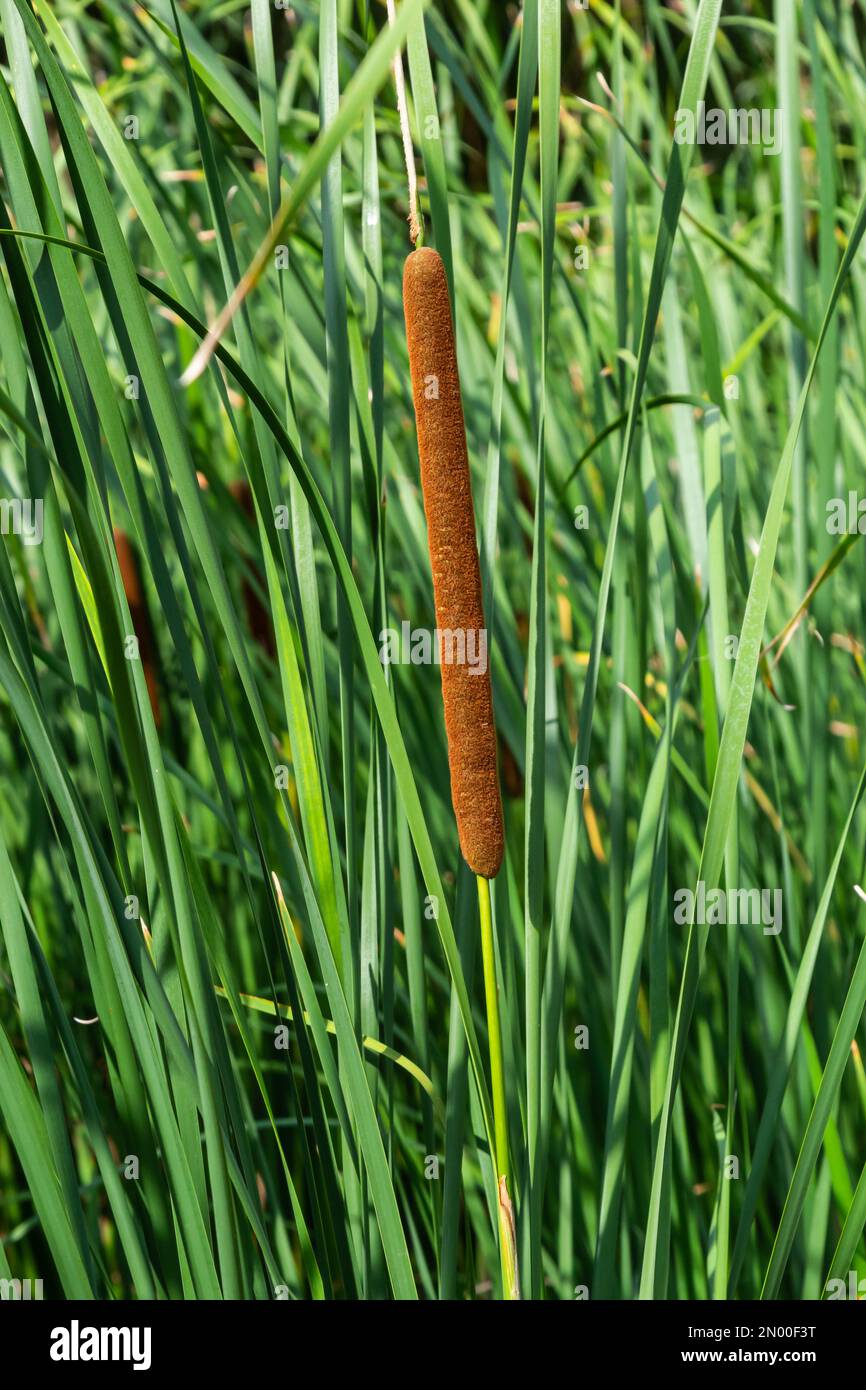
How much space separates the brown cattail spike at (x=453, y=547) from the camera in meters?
0.37

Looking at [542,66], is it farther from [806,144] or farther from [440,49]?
[806,144]

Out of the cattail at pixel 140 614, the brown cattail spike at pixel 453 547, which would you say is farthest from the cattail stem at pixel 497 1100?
the cattail at pixel 140 614

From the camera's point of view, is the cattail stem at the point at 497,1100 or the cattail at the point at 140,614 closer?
the cattail stem at the point at 497,1100

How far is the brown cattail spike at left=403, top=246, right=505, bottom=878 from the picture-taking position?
37 cm

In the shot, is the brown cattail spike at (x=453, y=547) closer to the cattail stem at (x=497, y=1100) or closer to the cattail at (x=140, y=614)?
the cattail stem at (x=497, y=1100)

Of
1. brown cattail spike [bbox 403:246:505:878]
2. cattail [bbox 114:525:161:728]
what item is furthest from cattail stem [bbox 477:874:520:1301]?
cattail [bbox 114:525:161:728]

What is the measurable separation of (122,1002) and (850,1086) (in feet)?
1.73

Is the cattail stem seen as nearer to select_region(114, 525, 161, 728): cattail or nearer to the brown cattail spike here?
the brown cattail spike

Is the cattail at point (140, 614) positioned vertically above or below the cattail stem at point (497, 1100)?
above

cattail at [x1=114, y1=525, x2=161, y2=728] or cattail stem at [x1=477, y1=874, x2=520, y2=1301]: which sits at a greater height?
cattail at [x1=114, y1=525, x2=161, y2=728]

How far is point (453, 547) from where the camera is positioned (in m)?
0.38

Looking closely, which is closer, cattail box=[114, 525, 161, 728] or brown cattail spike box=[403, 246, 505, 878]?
brown cattail spike box=[403, 246, 505, 878]

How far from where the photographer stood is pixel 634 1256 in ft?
2.19
